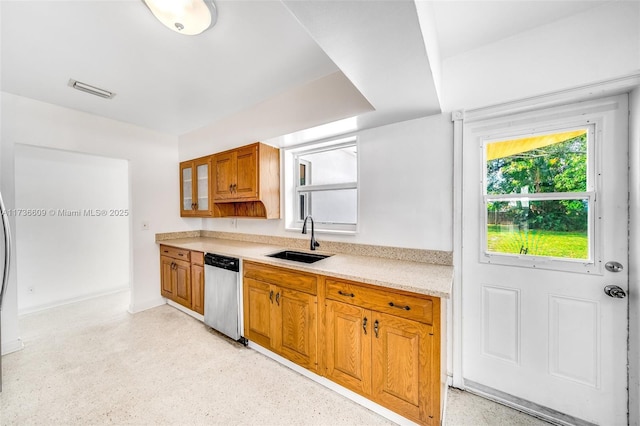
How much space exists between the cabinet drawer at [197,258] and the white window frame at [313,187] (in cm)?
107

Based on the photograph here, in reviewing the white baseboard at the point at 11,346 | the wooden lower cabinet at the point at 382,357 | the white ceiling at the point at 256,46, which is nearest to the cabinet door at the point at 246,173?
the white ceiling at the point at 256,46

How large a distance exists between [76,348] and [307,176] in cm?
299

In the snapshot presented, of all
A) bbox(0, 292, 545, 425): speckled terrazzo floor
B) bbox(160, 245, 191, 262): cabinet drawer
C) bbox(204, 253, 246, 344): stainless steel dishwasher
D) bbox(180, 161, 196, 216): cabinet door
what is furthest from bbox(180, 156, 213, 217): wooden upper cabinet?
bbox(0, 292, 545, 425): speckled terrazzo floor

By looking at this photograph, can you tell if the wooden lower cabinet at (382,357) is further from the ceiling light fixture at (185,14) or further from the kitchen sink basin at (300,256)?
the ceiling light fixture at (185,14)

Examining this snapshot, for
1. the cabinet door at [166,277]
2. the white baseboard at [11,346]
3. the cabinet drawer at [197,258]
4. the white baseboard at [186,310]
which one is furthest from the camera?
the cabinet door at [166,277]

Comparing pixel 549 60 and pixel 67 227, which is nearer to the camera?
pixel 549 60

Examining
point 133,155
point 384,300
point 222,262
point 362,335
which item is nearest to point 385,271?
point 384,300

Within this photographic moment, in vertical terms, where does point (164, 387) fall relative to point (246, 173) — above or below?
below

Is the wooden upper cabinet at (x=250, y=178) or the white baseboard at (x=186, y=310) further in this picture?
the white baseboard at (x=186, y=310)

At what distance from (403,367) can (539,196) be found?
58.1 inches

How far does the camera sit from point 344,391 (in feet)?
5.58

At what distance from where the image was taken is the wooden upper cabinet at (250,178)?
2621 mm

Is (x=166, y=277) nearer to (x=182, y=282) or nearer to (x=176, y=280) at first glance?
(x=176, y=280)

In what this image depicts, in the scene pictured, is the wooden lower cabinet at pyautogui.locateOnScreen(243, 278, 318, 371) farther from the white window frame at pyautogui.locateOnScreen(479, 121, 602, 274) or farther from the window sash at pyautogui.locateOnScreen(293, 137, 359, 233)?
the white window frame at pyautogui.locateOnScreen(479, 121, 602, 274)
